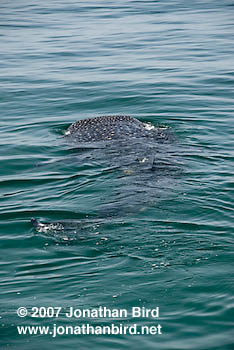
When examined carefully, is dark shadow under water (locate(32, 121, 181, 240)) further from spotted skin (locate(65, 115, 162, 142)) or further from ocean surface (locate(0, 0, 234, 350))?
spotted skin (locate(65, 115, 162, 142))

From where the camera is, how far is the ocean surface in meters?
5.70

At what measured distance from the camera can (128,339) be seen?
5.39 meters

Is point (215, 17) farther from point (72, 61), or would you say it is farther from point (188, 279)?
point (188, 279)

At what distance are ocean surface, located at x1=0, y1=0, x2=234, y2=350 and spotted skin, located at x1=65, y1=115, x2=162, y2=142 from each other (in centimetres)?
35

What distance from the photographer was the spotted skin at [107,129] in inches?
429

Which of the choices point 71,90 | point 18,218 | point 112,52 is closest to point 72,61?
point 112,52

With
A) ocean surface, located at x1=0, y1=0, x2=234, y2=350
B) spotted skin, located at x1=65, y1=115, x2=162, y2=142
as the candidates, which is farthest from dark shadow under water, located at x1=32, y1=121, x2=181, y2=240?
spotted skin, located at x1=65, y1=115, x2=162, y2=142

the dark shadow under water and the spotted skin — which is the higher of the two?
the spotted skin

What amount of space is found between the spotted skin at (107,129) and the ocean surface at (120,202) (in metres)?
0.35

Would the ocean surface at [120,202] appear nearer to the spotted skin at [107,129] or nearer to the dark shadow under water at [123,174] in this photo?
the dark shadow under water at [123,174]

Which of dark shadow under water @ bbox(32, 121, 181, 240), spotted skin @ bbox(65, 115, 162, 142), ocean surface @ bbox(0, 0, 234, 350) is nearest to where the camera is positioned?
ocean surface @ bbox(0, 0, 234, 350)

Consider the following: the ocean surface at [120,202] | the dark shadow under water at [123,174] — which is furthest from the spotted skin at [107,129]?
the ocean surface at [120,202]

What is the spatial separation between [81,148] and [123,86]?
5097mm

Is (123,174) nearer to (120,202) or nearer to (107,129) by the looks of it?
(120,202)
